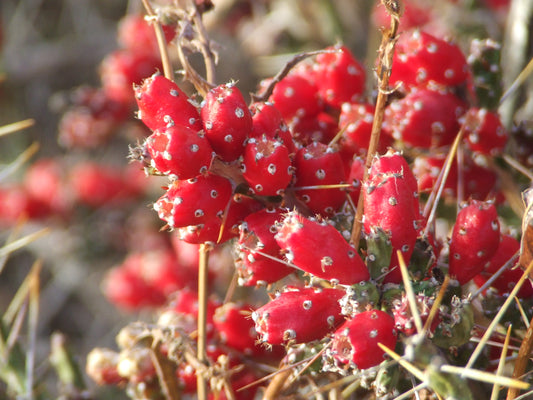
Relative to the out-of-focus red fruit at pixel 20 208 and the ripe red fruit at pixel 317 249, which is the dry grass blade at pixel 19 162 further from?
the out-of-focus red fruit at pixel 20 208

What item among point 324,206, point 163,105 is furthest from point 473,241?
point 163,105

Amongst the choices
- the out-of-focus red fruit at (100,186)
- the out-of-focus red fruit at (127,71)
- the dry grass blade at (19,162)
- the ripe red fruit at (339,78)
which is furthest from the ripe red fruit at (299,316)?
the out-of-focus red fruit at (100,186)

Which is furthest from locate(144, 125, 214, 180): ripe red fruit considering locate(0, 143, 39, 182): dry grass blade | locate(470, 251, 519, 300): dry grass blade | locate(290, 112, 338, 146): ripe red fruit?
locate(0, 143, 39, 182): dry grass blade

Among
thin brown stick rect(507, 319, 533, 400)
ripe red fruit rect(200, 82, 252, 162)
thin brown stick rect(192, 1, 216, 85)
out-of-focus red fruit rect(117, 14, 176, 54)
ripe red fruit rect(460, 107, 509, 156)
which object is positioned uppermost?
thin brown stick rect(192, 1, 216, 85)

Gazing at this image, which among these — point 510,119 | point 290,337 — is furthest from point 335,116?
point 290,337

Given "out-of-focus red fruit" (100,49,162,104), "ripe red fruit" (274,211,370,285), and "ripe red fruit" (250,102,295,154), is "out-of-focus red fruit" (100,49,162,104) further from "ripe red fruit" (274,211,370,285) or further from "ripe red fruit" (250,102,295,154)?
"ripe red fruit" (274,211,370,285)

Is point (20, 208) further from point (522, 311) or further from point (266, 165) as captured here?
point (522, 311)

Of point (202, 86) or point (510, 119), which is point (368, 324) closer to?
point (202, 86)
